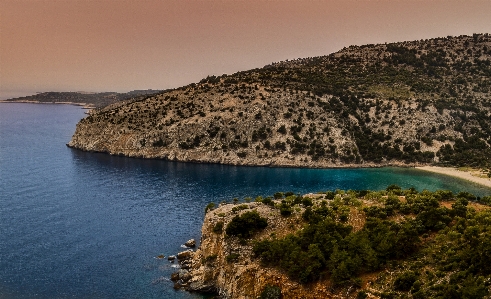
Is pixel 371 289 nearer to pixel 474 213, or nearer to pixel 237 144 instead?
pixel 474 213

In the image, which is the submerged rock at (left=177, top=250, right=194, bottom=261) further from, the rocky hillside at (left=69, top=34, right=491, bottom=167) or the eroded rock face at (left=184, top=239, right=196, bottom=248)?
the rocky hillside at (left=69, top=34, right=491, bottom=167)

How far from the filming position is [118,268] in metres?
50.2

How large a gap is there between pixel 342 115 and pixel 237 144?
129ft

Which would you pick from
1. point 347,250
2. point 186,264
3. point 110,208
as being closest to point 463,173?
point 347,250

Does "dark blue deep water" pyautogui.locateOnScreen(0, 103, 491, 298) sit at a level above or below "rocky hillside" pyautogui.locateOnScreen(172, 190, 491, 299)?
below

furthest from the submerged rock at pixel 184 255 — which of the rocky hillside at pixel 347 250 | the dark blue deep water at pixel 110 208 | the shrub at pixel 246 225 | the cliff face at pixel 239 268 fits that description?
the shrub at pixel 246 225

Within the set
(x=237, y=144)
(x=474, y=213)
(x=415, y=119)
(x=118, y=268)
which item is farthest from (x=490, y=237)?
(x=415, y=119)

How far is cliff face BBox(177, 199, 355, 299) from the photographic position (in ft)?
119

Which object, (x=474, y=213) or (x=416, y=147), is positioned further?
(x=416, y=147)

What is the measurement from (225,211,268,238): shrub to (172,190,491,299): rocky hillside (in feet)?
0.38

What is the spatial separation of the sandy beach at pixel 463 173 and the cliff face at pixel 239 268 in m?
73.9

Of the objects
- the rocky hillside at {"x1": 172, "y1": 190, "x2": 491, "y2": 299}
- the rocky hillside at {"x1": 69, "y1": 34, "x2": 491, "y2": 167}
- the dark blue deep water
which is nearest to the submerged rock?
the rocky hillside at {"x1": 172, "y1": 190, "x2": 491, "y2": 299}

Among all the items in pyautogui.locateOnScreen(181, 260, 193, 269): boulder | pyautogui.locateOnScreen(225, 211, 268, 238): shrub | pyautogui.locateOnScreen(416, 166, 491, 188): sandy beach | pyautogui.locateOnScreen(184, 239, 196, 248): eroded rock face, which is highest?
pyautogui.locateOnScreen(225, 211, 268, 238): shrub

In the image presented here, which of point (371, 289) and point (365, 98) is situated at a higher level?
point (365, 98)
